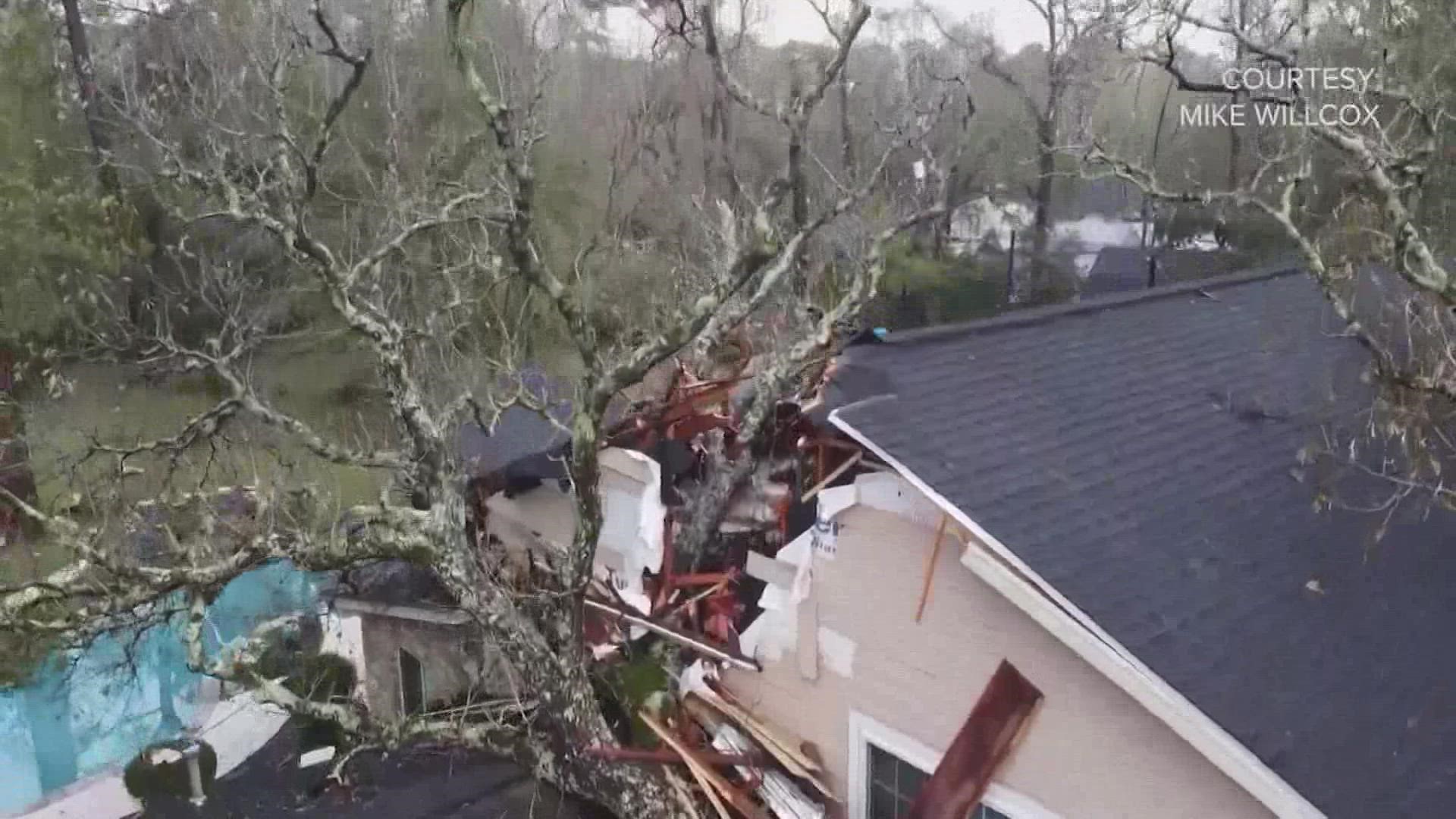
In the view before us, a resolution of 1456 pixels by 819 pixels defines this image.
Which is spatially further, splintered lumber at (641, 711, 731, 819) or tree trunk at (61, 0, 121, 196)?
tree trunk at (61, 0, 121, 196)

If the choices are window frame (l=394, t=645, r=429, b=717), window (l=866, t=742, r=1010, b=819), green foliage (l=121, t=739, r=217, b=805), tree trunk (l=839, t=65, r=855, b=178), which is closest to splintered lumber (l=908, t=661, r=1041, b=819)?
window (l=866, t=742, r=1010, b=819)

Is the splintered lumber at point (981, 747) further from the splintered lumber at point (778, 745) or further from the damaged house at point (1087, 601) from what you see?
the splintered lumber at point (778, 745)

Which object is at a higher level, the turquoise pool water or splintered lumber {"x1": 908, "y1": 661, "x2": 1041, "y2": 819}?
splintered lumber {"x1": 908, "y1": 661, "x2": 1041, "y2": 819}

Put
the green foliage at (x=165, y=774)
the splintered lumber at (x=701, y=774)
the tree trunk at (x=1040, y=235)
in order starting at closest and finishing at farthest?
the splintered lumber at (x=701, y=774)
the green foliage at (x=165, y=774)
the tree trunk at (x=1040, y=235)

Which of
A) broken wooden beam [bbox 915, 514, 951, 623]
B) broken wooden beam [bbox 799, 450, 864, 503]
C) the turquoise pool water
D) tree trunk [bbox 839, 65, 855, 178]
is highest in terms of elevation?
tree trunk [bbox 839, 65, 855, 178]

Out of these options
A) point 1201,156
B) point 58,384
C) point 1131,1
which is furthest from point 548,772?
point 1201,156

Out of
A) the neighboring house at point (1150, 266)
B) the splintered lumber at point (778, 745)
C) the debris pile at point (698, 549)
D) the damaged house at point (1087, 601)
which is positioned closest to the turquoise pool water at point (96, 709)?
the debris pile at point (698, 549)

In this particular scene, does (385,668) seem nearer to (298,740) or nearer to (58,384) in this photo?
(298,740)

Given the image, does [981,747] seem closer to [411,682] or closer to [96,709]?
[411,682]

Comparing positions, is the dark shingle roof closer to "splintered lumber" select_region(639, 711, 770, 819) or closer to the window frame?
"splintered lumber" select_region(639, 711, 770, 819)
